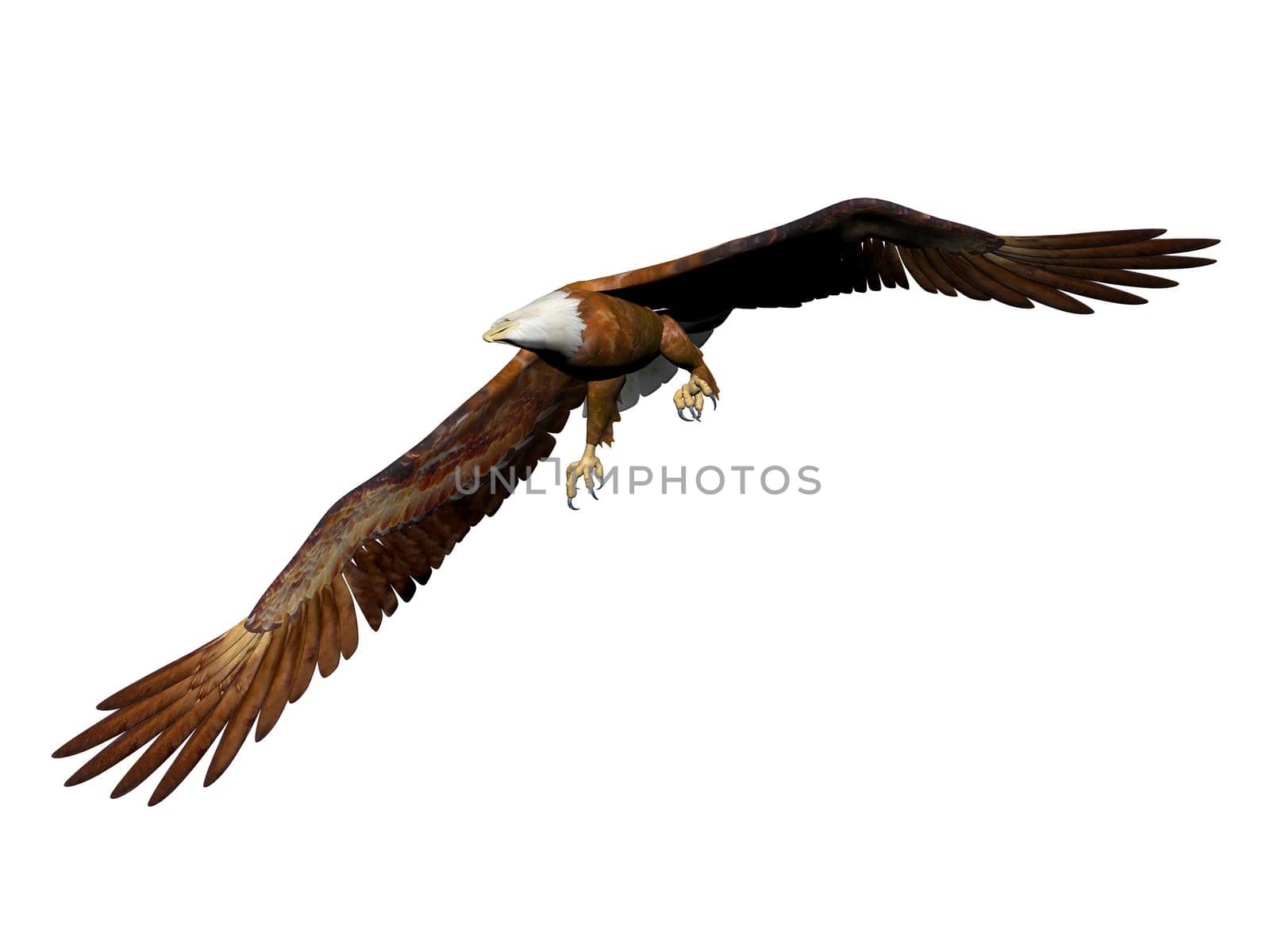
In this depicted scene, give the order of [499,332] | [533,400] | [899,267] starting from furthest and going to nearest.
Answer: [533,400] < [899,267] < [499,332]

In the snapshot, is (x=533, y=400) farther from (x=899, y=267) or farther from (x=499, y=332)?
(x=899, y=267)

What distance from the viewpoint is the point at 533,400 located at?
6.02 m

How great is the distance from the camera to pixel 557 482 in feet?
20.2

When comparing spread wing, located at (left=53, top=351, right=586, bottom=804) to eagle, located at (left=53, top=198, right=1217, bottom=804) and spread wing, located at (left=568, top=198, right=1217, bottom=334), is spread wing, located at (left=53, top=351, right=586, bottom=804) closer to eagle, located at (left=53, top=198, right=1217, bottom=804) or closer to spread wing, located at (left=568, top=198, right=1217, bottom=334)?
eagle, located at (left=53, top=198, right=1217, bottom=804)

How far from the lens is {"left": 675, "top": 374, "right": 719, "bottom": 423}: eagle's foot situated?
588cm

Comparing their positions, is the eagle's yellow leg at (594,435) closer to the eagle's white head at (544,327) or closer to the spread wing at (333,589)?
the spread wing at (333,589)

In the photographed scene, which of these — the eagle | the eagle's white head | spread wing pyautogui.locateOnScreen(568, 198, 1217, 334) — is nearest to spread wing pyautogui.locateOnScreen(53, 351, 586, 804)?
the eagle

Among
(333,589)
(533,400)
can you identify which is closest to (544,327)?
(533,400)

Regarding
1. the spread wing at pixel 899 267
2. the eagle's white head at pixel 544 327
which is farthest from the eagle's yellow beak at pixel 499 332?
the spread wing at pixel 899 267

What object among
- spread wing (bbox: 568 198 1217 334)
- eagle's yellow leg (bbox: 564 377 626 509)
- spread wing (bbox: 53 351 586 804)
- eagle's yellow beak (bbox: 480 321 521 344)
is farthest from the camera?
eagle's yellow leg (bbox: 564 377 626 509)

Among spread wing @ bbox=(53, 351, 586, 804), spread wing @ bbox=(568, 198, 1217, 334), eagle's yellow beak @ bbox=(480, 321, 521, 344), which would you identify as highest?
spread wing @ bbox=(568, 198, 1217, 334)

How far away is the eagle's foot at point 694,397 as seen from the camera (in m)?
5.88

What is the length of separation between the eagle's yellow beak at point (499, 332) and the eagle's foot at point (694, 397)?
843 mm

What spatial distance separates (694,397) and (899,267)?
100cm
